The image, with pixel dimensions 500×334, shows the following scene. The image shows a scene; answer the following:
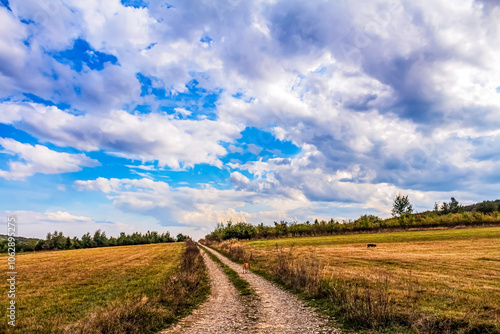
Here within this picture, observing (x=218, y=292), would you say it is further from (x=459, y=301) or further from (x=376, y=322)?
(x=459, y=301)

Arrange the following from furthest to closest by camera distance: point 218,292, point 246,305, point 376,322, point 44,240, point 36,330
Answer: point 44,240 → point 218,292 → point 246,305 → point 36,330 → point 376,322

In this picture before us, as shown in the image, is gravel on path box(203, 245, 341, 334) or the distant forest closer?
gravel on path box(203, 245, 341, 334)

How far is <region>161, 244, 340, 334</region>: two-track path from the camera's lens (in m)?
11.6

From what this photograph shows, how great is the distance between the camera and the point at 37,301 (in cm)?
1805

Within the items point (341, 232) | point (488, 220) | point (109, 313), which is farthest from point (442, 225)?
point (109, 313)

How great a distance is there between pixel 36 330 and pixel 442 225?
381 feet

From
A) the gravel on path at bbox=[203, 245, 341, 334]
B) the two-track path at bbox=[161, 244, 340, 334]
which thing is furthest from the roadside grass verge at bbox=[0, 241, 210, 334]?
the gravel on path at bbox=[203, 245, 341, 334]

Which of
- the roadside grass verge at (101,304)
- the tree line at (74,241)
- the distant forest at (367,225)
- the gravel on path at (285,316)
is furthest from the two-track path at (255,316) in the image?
the tree line at (74,241)

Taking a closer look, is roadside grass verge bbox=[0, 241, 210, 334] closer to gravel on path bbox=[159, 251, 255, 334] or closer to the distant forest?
gravel on path bbox=[159, 251, 255, 334]

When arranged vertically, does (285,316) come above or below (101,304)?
below

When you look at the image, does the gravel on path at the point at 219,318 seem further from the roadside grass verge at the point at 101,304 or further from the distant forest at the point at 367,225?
the distant forest at the point at 367,225

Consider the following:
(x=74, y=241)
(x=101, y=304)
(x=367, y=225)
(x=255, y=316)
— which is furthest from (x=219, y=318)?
(x=74, y=241)

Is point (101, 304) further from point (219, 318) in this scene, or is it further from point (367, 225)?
point (367, 225)

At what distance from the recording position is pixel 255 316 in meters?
13.4
